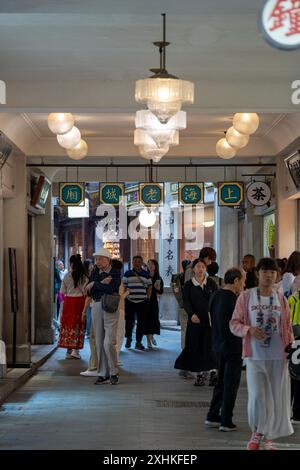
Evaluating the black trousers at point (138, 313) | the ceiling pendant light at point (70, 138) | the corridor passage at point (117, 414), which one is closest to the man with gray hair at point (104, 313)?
the corridor passage at point (117, 414)

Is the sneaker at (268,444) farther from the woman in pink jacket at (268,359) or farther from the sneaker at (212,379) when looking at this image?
the sneaker at (212,379)

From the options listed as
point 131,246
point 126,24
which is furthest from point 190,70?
point 131,246

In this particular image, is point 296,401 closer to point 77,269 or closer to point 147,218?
point 77,269

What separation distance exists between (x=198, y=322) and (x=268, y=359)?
13.4ft

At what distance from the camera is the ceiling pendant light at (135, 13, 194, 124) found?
28.3 feet

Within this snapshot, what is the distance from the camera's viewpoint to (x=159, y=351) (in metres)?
17.1

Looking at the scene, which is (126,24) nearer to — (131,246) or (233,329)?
(233,329)

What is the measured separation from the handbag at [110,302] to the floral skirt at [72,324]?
3.15m

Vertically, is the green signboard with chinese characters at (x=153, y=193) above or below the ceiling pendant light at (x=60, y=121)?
below

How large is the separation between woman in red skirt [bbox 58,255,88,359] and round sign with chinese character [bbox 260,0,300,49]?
9.41m

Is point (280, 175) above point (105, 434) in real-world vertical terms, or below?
above

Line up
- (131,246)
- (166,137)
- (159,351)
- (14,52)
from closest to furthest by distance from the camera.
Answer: (14,52), (166,137), (159,351), (131,246)

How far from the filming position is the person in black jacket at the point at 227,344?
866cm
